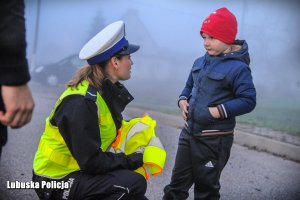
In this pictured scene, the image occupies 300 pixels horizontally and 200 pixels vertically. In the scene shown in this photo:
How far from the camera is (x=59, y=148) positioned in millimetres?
2457

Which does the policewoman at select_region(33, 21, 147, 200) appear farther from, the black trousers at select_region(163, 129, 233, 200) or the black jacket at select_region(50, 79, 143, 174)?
the black trousers at select_region(163, 129, 233, 200)

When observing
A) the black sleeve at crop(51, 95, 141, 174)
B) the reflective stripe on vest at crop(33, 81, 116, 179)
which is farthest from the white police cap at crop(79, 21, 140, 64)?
the black sleeve at crop(51, 95, 141, 174)

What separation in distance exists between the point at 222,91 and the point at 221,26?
510 millimetres

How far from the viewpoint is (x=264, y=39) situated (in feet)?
72.2

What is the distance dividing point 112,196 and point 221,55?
4.60 ft

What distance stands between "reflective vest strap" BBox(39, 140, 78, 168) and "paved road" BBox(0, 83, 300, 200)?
1.32m

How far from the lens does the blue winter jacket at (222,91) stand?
2.99m

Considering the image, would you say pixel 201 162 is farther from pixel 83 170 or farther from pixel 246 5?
pixel 246 5

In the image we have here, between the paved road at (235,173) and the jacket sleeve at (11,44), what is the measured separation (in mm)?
2248

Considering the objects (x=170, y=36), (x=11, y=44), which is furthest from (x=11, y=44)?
(x=170, y=36)

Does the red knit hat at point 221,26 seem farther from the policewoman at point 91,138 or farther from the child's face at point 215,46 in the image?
the policewoman at point 91,138

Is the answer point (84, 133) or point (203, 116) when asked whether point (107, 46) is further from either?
point (203, 116)

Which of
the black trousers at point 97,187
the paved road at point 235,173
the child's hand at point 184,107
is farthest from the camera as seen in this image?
the paved road at point 235,173

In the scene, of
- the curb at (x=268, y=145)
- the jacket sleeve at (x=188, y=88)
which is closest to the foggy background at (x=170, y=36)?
the curb at (x=268, y=145)
